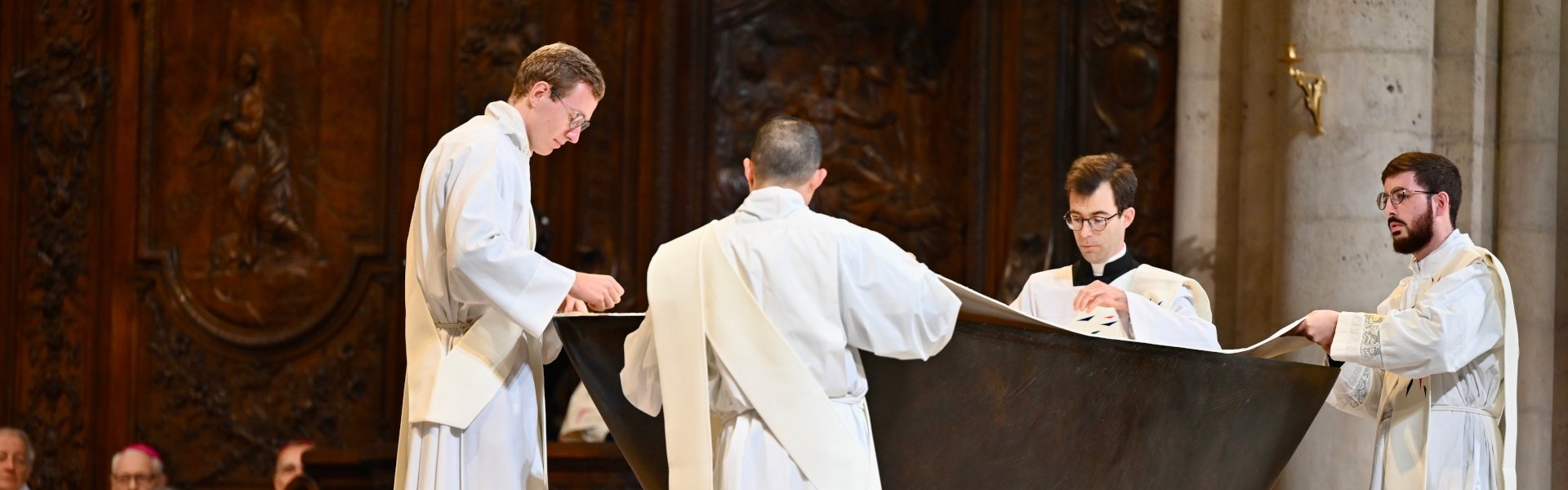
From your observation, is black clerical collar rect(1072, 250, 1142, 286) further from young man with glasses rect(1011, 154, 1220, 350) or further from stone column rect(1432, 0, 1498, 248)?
stone column rect(1432, 0, 1498, 248)

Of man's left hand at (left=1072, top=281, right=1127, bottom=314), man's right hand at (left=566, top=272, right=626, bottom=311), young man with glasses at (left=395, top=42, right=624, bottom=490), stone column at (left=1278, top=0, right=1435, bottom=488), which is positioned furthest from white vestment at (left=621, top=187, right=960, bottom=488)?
stone column at (left=1278, top=0, right=1435, bottom=488)

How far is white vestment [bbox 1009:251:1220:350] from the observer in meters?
4.70

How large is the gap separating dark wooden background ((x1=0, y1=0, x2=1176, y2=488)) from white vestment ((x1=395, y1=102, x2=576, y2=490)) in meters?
3.13

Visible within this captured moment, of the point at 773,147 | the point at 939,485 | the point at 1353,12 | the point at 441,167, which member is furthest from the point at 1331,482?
the point at 441,167

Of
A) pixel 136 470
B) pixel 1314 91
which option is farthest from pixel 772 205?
pixel 136 470

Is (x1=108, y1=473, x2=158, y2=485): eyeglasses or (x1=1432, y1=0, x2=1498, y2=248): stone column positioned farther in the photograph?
(x1=108, y1=473, x2=158, y2=485): eyeglasses

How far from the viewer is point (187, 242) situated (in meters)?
8.17

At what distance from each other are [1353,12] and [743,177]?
2.60 m

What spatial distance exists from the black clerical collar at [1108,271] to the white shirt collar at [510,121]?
1.58 meters

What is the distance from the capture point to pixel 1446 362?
4652mm

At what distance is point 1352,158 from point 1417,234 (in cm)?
140

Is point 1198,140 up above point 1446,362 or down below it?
above

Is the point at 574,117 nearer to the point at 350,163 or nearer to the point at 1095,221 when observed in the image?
the point at 1095,221

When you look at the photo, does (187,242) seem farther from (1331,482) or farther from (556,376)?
(1331,482)
